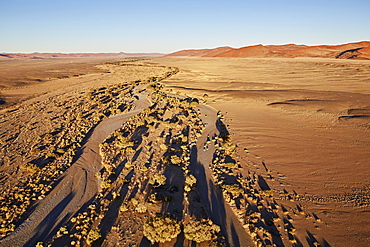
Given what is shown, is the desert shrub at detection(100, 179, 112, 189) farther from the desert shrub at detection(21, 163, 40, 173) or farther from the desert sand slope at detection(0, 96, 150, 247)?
the desert shrub at detection(21, 163, 40, 173)

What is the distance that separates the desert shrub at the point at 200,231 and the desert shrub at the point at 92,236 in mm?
3121

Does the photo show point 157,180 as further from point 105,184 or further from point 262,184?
point 262,184

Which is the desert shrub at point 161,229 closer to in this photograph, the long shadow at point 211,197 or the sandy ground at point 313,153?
the long shadow at point 211,197

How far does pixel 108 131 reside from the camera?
18156 millimetres

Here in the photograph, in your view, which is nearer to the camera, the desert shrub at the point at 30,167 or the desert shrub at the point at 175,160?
the desert shrub at the point at 30,167

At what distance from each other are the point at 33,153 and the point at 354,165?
18902mm

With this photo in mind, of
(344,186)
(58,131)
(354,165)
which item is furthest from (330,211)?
(58,131)

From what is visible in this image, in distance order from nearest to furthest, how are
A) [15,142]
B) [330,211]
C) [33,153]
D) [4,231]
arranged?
[4,231], [330,211], [33,153], [15,142]

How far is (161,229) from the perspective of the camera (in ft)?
26.0

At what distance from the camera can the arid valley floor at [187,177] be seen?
8273 millimetres

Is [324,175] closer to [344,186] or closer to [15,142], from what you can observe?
Answer: [344,186]

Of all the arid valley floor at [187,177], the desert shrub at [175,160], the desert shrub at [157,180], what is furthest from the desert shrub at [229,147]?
the desert shrub at [157,180]

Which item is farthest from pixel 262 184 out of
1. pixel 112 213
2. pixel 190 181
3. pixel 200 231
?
pixel 112 213

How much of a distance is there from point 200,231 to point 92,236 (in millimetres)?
3812
